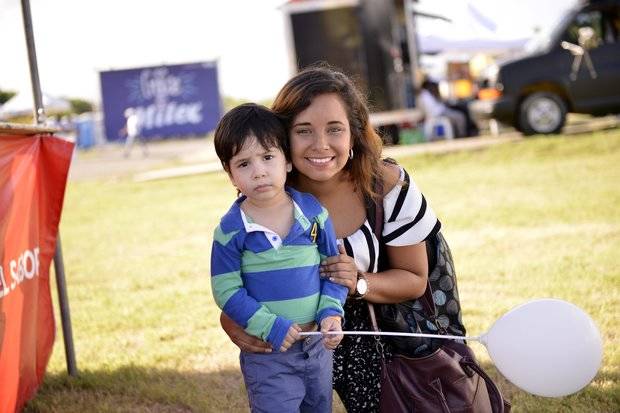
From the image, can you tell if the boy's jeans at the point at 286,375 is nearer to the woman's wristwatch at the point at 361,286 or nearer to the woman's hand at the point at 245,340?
the woman's hand at the point at 245,340

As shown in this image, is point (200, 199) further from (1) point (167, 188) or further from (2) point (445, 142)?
(2) point (445, 142)

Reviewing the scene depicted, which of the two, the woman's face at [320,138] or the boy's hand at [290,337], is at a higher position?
the woman's face at [320,138]

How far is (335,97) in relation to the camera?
7.88 feet

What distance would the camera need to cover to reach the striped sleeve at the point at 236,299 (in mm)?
2139

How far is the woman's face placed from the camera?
2.36 metres

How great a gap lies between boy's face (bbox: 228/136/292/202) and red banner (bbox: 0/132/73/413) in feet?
3.23

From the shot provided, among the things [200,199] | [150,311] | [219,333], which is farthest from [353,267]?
[200,199]

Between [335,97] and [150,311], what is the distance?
276 cm

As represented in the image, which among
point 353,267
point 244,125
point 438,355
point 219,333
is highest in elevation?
point 244,125

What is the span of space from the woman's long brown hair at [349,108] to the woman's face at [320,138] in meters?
0.02

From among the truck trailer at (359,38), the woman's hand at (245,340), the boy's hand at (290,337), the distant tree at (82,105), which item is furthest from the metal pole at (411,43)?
the distant tree at (82,105)

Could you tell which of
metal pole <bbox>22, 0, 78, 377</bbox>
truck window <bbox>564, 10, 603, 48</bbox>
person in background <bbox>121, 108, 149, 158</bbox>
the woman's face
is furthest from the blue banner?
the woman's face

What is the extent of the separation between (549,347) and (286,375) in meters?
0.71

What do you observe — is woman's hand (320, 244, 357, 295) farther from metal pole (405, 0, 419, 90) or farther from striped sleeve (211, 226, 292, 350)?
metal pole (405, 0, 419, 90)
